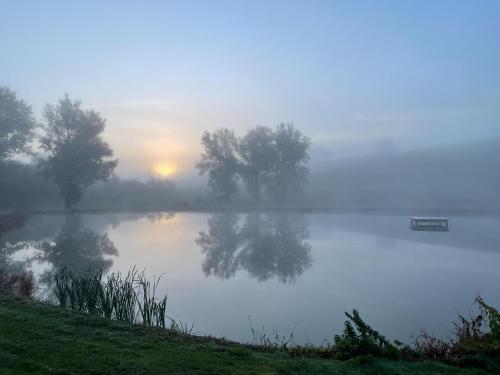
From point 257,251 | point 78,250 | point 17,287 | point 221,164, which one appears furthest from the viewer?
point 221,164

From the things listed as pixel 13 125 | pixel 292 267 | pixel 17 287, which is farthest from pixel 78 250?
pixel 13 125

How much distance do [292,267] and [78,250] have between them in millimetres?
6490

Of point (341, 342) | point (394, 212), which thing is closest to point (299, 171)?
point (394, 212)

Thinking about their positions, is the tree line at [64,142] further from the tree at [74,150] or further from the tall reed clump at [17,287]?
the tall reed clump at [17,287]

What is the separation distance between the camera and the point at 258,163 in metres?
34.2

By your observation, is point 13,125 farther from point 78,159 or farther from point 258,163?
point 258,163

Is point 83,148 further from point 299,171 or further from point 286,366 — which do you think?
point 286,366

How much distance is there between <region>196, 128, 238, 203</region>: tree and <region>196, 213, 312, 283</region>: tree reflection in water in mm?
13732

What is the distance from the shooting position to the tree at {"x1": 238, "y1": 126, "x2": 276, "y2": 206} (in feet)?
112

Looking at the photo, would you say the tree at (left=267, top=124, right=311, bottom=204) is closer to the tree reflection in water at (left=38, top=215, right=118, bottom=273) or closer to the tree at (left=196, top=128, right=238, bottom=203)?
the tree at (left=196, top=128, right=238, bottom=203)

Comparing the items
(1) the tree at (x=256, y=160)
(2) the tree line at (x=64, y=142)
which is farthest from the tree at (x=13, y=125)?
(1) the tree at (x=256, y=160)

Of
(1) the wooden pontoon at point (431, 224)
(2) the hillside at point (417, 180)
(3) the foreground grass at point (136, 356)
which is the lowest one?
(3) the foreground grass at point (136, 356)

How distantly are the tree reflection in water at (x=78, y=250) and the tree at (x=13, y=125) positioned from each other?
537 inches

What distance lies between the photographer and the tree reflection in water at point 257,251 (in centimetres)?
979
